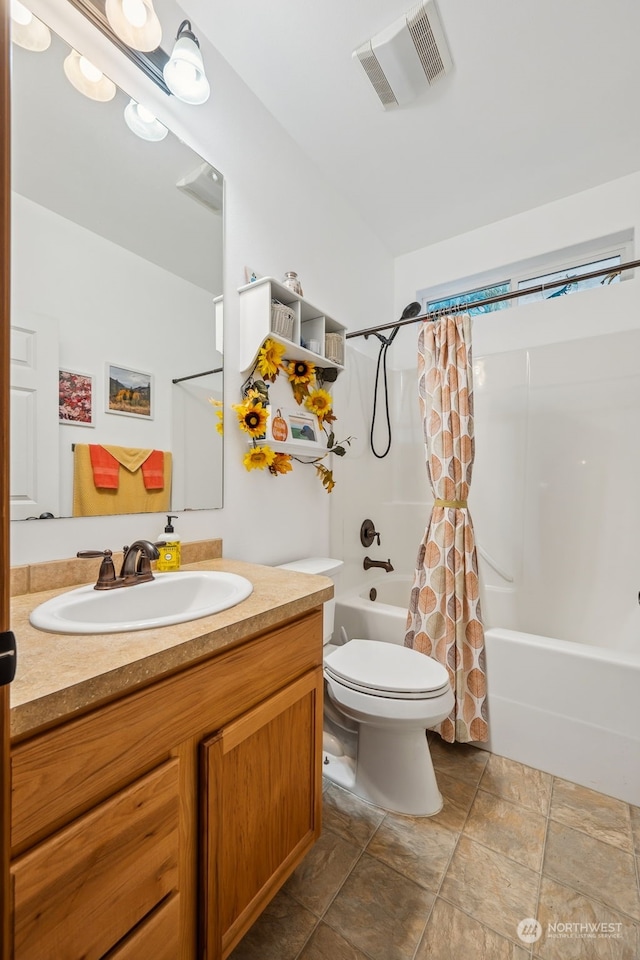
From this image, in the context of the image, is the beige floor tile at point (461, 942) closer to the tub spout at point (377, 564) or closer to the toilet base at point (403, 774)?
the toilet base at point (403, 774)

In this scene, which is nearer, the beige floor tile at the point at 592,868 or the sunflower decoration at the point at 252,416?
the beige floor tile at the point at 592,868

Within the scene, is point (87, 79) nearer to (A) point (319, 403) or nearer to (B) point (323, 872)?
(A) point (319, 403)

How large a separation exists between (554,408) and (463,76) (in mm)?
1517

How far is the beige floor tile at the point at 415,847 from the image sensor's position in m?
1.19

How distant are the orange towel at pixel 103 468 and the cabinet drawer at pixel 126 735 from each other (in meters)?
0.60

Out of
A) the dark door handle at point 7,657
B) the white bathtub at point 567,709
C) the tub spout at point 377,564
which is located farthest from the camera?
the tub spout at point 377,564

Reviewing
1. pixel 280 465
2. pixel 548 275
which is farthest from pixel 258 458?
pixel 548 275

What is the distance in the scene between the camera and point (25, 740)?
526mm

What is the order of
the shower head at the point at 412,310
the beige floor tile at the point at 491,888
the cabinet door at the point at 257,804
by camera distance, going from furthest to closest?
the shower head at the point at 412,310
the beige floor tile at the point at 491,888
the cabinet door at the point at 257,804

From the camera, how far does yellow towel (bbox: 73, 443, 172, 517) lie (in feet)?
3.54

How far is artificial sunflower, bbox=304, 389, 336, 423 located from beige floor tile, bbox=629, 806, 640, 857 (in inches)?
69.5

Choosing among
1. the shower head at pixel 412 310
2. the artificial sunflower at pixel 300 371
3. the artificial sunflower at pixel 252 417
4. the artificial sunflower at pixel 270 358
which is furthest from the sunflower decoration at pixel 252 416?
the shower head at pixel 412 310

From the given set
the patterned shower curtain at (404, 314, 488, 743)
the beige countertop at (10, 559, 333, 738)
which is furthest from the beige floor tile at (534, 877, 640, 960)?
the beige countertop at (10, 559, 333, 738)

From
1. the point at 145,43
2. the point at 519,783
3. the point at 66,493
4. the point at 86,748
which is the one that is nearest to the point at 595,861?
the point at 519,783
